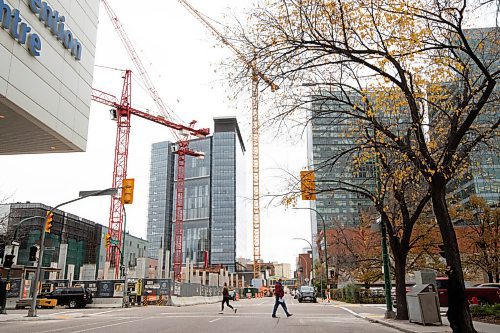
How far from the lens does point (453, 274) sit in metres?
11.8

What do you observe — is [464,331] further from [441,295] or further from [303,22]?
[441,295]

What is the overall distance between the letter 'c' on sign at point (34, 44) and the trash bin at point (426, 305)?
19775 millimetres

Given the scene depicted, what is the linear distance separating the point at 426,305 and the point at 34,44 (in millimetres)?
20325

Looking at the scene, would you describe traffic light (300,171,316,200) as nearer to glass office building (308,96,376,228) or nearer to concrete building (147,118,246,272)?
glass office building (308,96,376,228)

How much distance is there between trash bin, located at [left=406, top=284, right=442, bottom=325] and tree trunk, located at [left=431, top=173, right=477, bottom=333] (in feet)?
11.7

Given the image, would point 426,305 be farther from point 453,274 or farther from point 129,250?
point 129,250

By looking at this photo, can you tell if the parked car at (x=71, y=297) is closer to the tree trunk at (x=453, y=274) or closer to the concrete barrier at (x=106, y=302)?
the concrete barrier at (x=106, y=302)

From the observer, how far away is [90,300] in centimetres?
3781

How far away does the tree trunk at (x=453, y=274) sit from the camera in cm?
1130

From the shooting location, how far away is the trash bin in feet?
49.3

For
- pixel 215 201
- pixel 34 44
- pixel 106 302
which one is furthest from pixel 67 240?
pixel 215 201

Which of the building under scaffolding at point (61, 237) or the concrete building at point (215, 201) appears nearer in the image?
the building under scaffolding at point (61, 237)

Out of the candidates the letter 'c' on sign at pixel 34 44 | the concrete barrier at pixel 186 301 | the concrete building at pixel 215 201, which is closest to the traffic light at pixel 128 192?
→ the letter 'c' on sign at pixel 34 44

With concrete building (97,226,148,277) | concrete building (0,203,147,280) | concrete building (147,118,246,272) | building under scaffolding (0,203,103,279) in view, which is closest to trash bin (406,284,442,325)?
concrete building (0,203,147,280)
